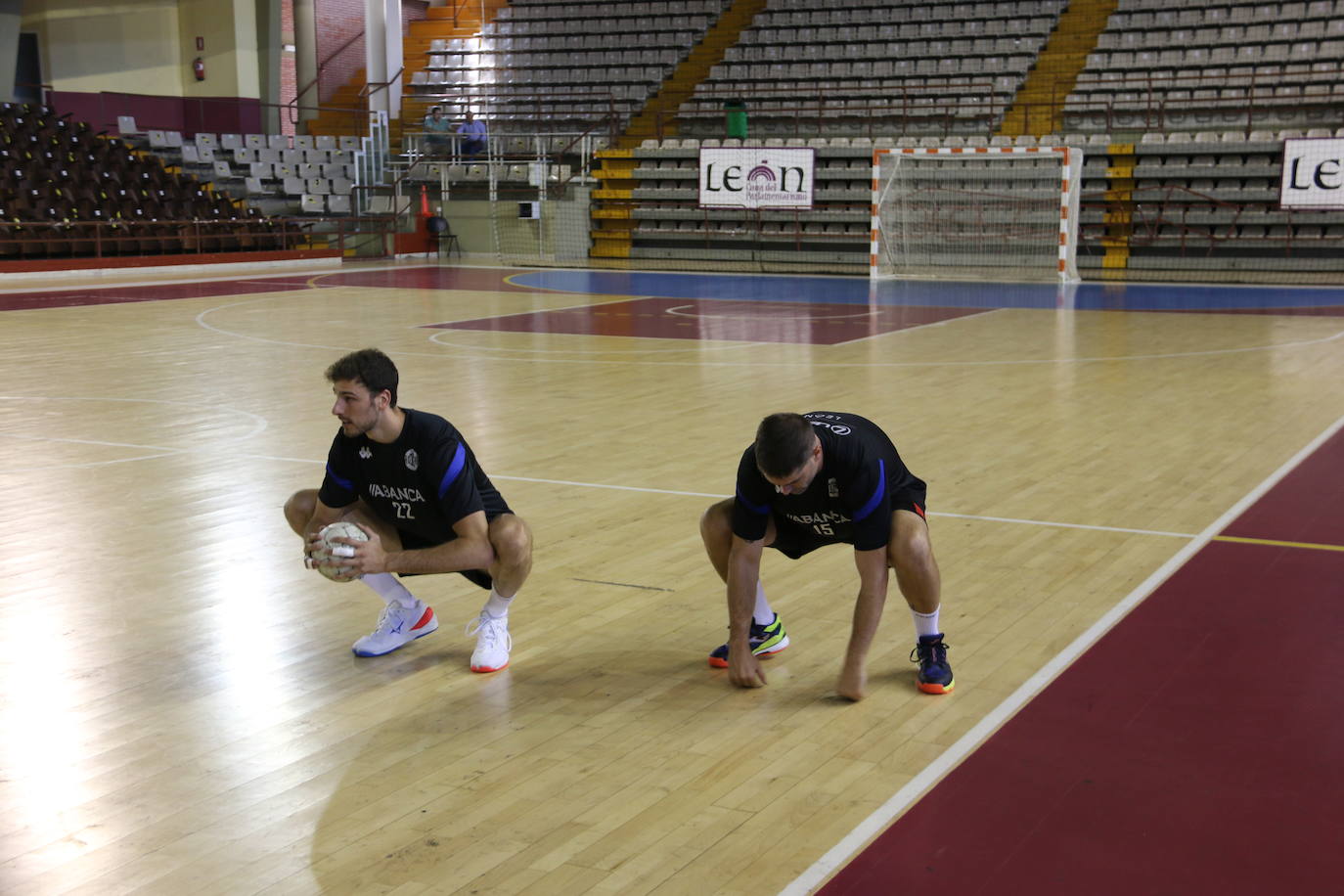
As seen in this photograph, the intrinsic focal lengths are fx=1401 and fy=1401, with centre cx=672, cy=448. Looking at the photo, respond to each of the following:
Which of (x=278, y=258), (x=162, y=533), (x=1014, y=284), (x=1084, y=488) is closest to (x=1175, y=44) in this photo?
(x=1014, y=284)

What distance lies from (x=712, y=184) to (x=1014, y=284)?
6623 millimetres

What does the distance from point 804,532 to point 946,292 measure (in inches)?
652

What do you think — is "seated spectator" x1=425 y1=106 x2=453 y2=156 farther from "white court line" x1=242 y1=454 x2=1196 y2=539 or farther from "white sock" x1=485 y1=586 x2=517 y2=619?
"white sock" x1=485 y1=586 x2=517 y2=619

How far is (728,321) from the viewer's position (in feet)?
53.4

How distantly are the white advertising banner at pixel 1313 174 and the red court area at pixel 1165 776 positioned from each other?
18.3m

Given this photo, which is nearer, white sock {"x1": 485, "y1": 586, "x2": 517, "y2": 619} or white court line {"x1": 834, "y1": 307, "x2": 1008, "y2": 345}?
white sock {"x1": 485, "y1": 586, "x2": 517, "y2": 619}

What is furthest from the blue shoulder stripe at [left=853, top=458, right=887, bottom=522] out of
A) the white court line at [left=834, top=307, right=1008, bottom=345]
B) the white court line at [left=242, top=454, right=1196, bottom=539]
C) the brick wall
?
the brick wall

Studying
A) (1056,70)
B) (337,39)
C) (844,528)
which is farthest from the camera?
(337,39)

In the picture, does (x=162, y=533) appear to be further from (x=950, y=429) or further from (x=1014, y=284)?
(x=1014, y=284)

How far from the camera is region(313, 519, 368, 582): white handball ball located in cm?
412

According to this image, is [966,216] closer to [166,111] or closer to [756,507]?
[166,111]

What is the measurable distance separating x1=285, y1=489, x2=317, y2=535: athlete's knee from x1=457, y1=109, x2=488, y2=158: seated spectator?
25384 millimetres

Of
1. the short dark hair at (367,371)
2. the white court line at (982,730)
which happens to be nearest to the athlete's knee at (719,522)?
the white court line at (982,730)

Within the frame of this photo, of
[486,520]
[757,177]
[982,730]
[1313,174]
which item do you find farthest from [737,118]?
[982,730]
